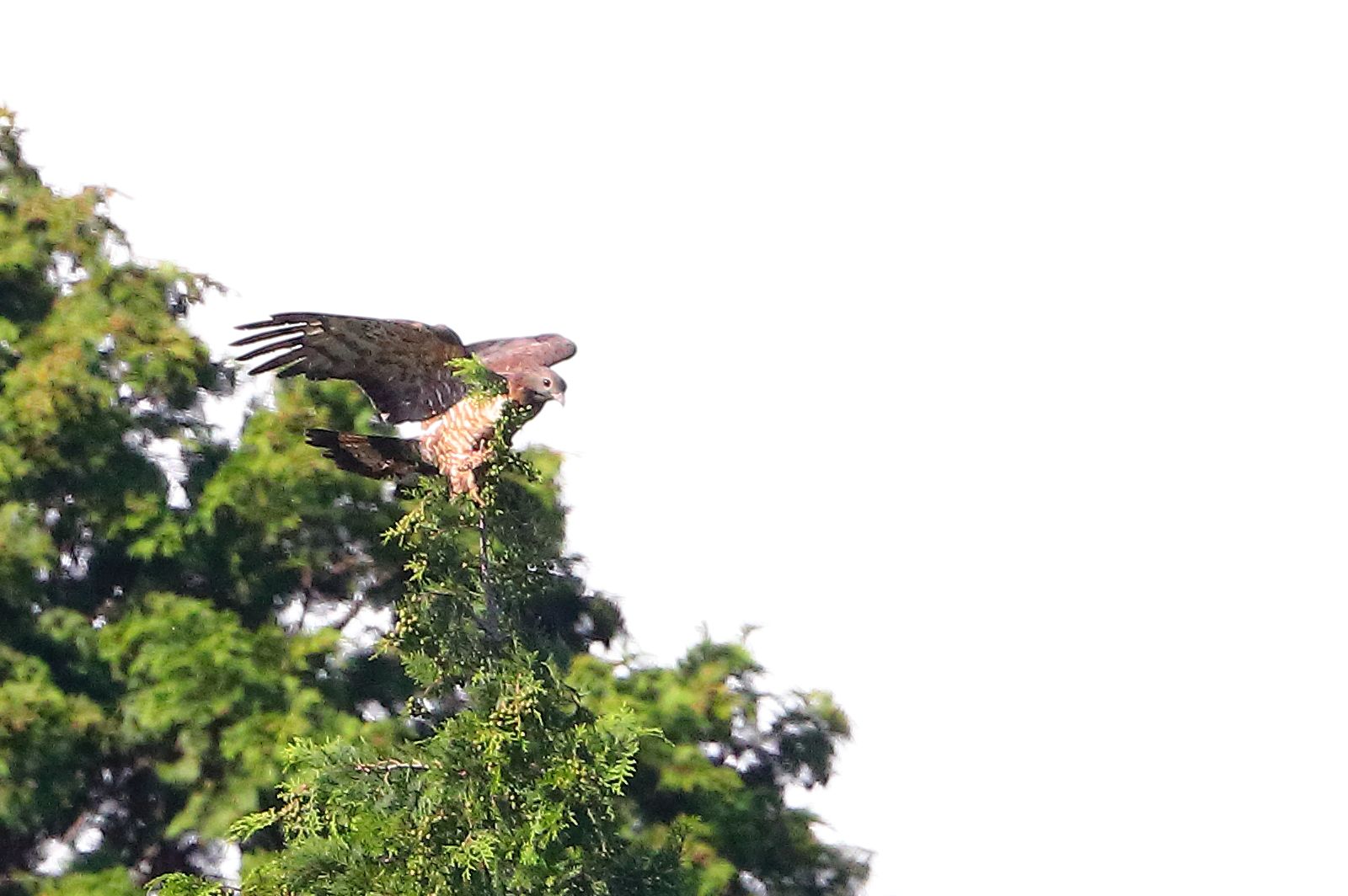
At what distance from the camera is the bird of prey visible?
29.8 feet

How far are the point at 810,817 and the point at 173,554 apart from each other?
187 inches

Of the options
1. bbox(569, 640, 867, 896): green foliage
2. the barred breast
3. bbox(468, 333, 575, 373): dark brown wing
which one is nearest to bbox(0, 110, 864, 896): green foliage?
bbox(569, 640, 867, 896): green foliage

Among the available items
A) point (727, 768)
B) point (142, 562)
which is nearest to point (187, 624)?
point (142, 562)

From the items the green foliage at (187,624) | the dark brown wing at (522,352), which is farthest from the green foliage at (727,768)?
the dark brown wing at (522,352)

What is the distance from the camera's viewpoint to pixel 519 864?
871cm

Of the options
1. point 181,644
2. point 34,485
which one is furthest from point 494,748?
point 34,485

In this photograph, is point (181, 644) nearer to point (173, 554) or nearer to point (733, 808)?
point (173, 554)

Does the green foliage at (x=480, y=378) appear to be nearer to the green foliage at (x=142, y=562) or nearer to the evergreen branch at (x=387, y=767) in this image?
the evergreen branch at (x=387, y=767)

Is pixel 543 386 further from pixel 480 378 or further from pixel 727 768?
pixel 727 768

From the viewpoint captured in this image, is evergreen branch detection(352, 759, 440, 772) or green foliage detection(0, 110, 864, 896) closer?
evergreen branch detection(352, 759, 440, 772)

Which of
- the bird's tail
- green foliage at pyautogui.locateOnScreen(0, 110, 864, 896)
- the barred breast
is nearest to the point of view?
the barred breast

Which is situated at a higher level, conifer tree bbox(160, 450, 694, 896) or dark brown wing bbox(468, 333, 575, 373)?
dark brown wing bbox(468, 333, 575, 373)

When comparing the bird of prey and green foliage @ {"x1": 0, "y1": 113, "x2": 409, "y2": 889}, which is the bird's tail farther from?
green foliage @ {"x1": 0, "y1": 113, "x2": 409, "y2": 889}

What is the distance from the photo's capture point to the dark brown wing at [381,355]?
9.75 meters
